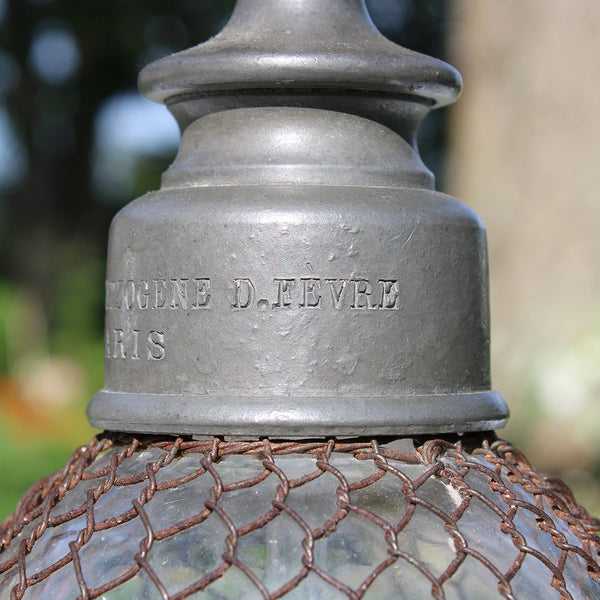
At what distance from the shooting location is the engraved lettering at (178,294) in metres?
1.02

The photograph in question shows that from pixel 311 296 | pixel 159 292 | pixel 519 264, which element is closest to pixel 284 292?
pixel 311 296

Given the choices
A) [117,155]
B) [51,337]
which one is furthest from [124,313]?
[117,155]

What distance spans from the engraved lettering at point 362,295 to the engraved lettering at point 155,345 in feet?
0.66

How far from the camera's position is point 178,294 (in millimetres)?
1021

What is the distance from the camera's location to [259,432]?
961 mm

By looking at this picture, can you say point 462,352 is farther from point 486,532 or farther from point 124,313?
point 124,313

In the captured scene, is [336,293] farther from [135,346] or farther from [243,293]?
[135,346]

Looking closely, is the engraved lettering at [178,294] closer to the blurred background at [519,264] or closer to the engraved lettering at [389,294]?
the engraved lettering at [389,294]

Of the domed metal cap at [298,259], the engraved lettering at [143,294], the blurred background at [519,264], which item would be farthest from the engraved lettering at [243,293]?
the blurred background at [519,264]

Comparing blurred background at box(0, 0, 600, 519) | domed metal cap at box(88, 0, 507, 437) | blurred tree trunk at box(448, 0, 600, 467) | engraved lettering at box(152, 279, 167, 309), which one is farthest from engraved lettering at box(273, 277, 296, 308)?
blurred tree trunk at box(448, 0, 600, 467)

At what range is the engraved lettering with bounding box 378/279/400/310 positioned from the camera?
1.00 meters

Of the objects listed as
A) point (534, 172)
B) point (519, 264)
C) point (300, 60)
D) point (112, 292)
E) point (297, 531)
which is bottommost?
point (519, 264)

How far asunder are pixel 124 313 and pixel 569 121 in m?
3.79

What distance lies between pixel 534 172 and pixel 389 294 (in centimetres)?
379
